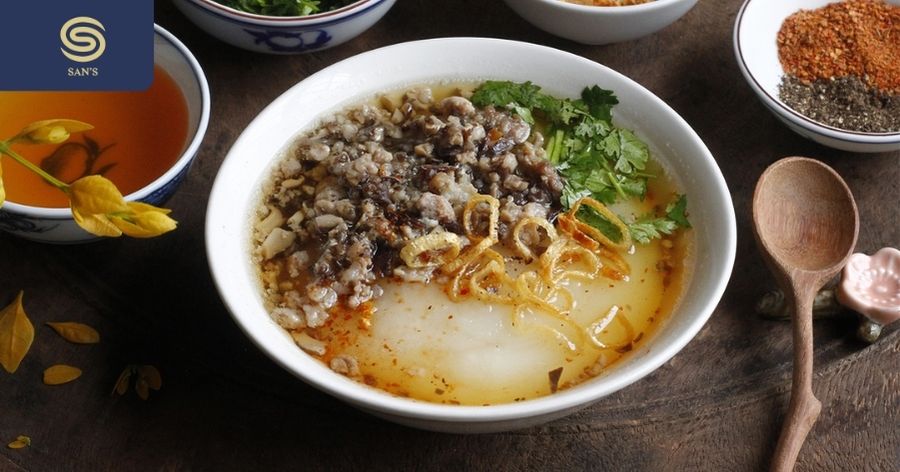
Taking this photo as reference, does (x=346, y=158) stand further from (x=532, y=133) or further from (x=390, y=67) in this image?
(x=532, y=133)

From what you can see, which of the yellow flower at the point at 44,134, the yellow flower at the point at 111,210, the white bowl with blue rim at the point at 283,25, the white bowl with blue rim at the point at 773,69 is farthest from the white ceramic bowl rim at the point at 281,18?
the white bowl with blue rim at the point at 773,69

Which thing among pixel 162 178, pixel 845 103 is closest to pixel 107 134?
pixel 162 178

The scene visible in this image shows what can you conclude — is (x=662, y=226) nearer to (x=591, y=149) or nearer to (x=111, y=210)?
(x=591, y=149)

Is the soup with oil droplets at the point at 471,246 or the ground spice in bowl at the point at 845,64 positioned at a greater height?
the ground spice in bowl at the point at 845,64

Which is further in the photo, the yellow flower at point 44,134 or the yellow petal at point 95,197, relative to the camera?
the yellow flower at point 44,134

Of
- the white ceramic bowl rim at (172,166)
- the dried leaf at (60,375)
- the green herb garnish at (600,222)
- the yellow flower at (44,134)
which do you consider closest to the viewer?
the yellow flower at (44,134)

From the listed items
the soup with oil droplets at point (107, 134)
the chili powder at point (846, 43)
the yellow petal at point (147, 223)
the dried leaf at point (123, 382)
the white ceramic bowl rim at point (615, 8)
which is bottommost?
the dried leaf at point (123, 382)

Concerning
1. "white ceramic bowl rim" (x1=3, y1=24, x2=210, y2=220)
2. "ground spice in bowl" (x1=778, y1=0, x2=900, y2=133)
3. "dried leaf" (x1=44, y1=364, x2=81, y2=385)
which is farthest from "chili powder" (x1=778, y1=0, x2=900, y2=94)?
"dried leaf" (x1=44, y1=364, x2=81, y2=385)

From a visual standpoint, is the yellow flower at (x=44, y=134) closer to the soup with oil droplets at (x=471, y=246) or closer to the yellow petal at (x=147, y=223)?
the yellow petal at (x=147, y=223)
